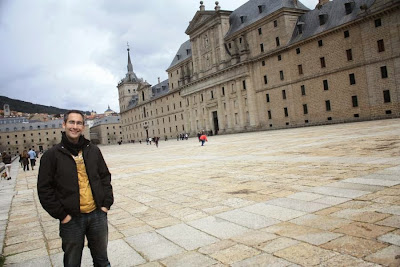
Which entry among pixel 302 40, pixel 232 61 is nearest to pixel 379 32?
pixel 302 40

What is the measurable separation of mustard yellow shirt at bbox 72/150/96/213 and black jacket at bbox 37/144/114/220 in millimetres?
41

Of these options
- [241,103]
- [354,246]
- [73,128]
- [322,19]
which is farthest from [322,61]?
[73,128]

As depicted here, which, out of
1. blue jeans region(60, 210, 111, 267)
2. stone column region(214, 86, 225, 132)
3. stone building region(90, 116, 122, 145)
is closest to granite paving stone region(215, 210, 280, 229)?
blue jeans region(60, 210, 111, 267)

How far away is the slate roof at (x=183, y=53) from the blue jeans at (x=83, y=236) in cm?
6733

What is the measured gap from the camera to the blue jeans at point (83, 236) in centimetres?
290

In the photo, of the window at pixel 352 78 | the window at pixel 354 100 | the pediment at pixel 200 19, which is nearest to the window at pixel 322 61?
the window at pixel 352 78

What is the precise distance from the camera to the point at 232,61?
51.8 meters

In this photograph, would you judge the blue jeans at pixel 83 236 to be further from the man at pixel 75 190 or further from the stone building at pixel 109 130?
the stone building at pixel 109 130

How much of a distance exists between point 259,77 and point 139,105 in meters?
51.4

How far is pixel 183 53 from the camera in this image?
72375 mm

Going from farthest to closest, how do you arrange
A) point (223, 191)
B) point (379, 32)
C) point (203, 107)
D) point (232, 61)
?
point (203, 107)
point (232, 61)
point (379, 32)
point (223, 191)

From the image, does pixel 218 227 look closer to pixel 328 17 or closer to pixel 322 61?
pixel 322 61

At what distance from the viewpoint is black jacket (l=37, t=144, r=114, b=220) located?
2.79m

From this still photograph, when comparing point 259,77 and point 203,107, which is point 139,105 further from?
point 259,77
